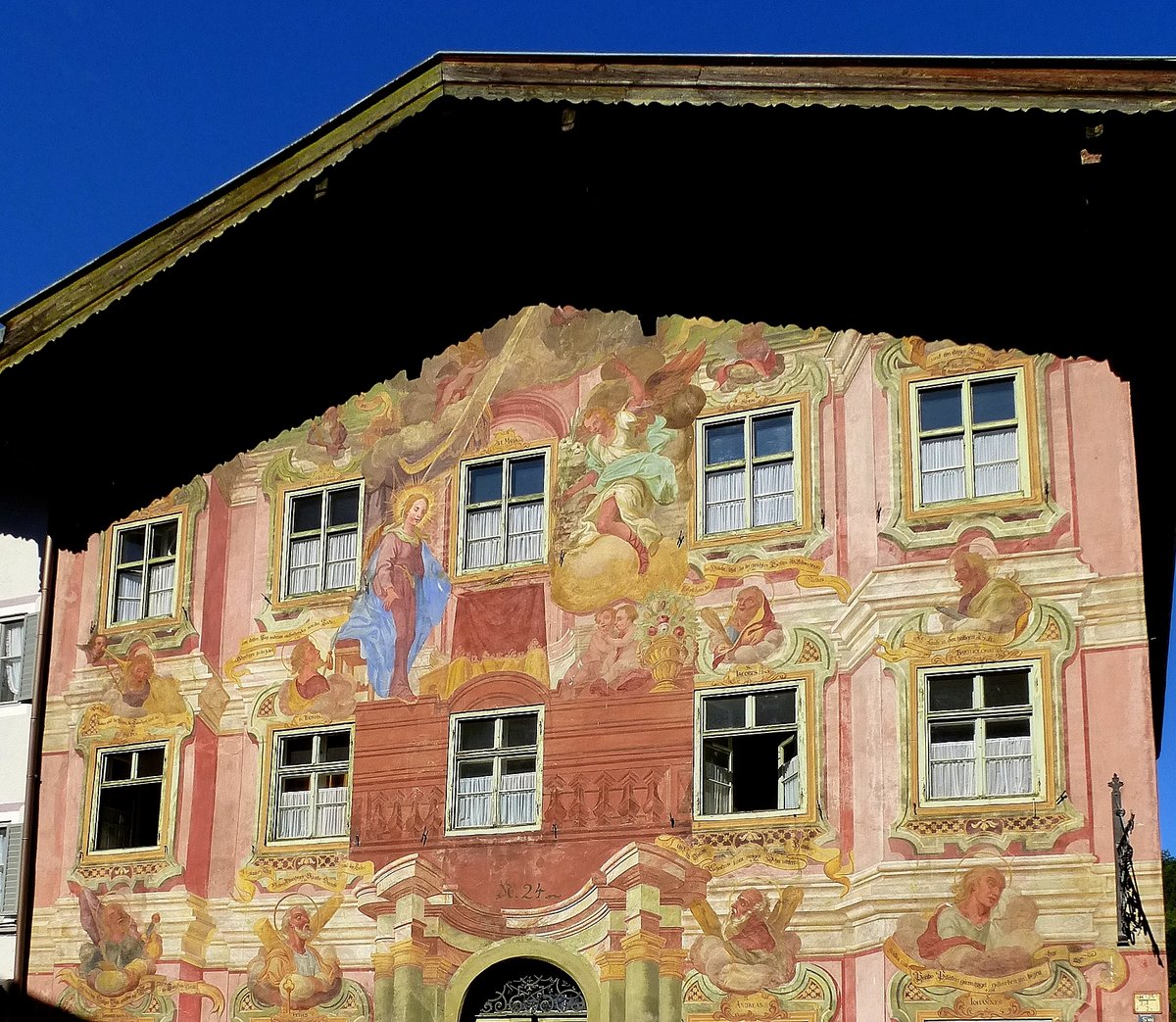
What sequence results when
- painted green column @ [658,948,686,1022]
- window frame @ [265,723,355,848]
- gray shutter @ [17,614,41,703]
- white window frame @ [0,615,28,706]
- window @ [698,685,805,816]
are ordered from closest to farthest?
painted green column @ [658,948,686,1022]
window @ [698,685,805,816]
window frame @ [265,723,355,848]
gray shutter @ [17,614,41,703]
white window frame @ [0,615,28,706]

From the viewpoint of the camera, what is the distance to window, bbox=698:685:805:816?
15.3m

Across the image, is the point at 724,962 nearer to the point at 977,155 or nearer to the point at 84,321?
the point at 977,155

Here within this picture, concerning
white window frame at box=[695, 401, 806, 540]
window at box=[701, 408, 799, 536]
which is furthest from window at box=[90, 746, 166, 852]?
window at box=[701, 408, 799, 536]

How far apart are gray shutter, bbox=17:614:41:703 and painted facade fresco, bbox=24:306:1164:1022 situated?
40 centimetres

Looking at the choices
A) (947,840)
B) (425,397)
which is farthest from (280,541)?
(947,840)

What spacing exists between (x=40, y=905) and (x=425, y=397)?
22.4ft

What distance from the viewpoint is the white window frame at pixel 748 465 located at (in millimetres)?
15914

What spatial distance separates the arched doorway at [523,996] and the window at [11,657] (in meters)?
7.07

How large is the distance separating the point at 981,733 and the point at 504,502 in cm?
535

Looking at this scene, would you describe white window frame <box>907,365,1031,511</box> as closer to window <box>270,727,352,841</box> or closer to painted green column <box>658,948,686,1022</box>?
painted green column <box>658,948,686,1022</box>

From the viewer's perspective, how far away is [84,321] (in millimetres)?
19000

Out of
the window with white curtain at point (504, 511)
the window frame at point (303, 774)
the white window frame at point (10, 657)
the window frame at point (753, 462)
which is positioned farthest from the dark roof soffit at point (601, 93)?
the window frame at point (303, 774)

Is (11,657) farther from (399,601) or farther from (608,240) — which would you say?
(608,240)

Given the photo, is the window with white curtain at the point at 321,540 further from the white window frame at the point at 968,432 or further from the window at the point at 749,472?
the white window frame at the point at 968,432
